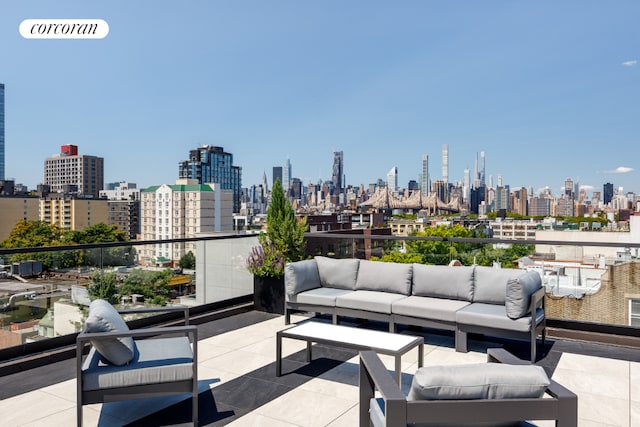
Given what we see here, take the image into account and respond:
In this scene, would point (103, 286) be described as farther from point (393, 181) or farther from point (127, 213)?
point (393, 181)

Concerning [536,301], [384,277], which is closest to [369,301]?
[384,277]

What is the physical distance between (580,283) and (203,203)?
9889cm

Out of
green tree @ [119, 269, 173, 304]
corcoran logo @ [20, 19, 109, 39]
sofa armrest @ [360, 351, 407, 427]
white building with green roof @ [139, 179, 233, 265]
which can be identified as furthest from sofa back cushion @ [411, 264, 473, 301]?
white building with green roof @ [139, 179, 233, 265]

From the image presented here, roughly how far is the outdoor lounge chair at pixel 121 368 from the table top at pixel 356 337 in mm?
1085

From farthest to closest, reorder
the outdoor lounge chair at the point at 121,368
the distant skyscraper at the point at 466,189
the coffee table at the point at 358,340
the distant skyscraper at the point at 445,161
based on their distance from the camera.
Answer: the distant skyscraper at the point at 466,189 < the distant skyscraper at the point at 445,161 < the coffee table at the point at 358,340 < the outdoor lounge chair at the point at 121,368

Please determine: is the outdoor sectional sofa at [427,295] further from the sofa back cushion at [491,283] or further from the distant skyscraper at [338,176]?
the distant skyscraper at [338,176]

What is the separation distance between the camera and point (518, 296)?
4418 mm

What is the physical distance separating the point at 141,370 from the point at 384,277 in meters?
3.28

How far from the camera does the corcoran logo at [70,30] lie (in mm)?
8219

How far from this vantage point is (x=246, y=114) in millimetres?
69250

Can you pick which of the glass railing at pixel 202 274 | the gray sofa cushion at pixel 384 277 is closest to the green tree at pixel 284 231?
the glass railing at pixel 202 274

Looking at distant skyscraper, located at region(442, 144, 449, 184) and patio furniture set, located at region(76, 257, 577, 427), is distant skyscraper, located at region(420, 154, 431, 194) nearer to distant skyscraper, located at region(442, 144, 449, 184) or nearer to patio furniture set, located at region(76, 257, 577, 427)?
distant skyscraper, located at region(442, 144, 449, 184)

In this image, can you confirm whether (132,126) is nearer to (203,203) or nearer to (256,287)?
(203,203)

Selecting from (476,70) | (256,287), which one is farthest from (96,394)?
(476,70)
